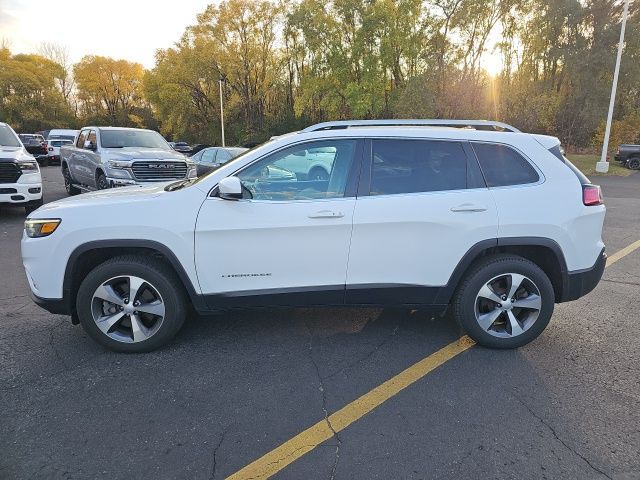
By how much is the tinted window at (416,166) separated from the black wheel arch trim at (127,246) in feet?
5.23

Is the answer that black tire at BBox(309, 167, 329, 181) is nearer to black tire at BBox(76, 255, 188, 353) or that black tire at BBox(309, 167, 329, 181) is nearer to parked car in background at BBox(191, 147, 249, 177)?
black tire at BBox(76, 255, 188, 353)

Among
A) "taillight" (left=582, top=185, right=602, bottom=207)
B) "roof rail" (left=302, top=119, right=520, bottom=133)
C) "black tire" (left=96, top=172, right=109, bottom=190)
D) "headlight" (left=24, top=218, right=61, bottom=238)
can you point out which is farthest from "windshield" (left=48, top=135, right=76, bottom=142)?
"taillight" (left=582, top=185, right=602, bottom=207)

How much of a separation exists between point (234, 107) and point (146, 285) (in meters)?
42.2

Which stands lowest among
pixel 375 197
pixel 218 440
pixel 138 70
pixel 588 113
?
pixel 218 440

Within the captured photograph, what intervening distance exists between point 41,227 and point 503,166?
3.66 meters

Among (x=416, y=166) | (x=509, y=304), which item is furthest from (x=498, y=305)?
(x=416, y=166)

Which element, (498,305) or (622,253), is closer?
(498,305)

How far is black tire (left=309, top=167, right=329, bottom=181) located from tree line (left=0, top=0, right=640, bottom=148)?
26.1m

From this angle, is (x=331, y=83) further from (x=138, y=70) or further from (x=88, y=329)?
(x=138, y=70)

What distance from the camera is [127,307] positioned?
3.40m

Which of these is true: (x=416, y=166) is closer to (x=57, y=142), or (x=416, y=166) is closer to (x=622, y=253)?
(x=622, y=253)

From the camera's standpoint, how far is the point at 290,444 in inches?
98.0

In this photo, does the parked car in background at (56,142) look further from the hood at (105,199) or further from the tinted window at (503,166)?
the tinted window at (503,166)

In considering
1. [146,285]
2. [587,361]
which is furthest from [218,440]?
A: [587,361]
